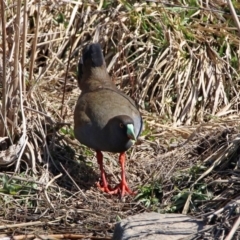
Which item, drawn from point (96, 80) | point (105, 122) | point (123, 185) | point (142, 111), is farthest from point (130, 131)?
point (142, 111)

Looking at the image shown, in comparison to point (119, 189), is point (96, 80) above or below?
above

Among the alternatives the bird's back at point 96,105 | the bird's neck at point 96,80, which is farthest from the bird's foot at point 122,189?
the bird's neck at point 96,80

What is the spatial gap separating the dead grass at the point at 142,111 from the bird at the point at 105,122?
0.66ft

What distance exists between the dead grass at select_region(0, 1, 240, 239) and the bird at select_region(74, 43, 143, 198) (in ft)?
0.66

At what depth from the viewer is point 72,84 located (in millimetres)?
8195

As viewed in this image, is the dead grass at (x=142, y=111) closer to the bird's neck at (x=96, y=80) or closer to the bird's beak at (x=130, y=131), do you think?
the bird's neck at (x=96, y=80)

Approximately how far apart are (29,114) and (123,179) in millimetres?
991

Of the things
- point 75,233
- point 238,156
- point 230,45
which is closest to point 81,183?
point 75,233

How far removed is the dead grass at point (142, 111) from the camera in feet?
19.6

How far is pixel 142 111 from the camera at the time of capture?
311 inches

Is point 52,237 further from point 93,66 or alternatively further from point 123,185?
point 93,66

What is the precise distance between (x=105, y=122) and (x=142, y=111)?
1159 millimetres

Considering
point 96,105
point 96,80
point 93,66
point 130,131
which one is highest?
point 93,66

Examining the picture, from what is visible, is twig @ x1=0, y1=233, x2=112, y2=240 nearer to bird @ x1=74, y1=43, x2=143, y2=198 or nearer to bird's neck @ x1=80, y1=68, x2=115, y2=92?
bird @ x1=74, y1=43, x2=143, y2=198
